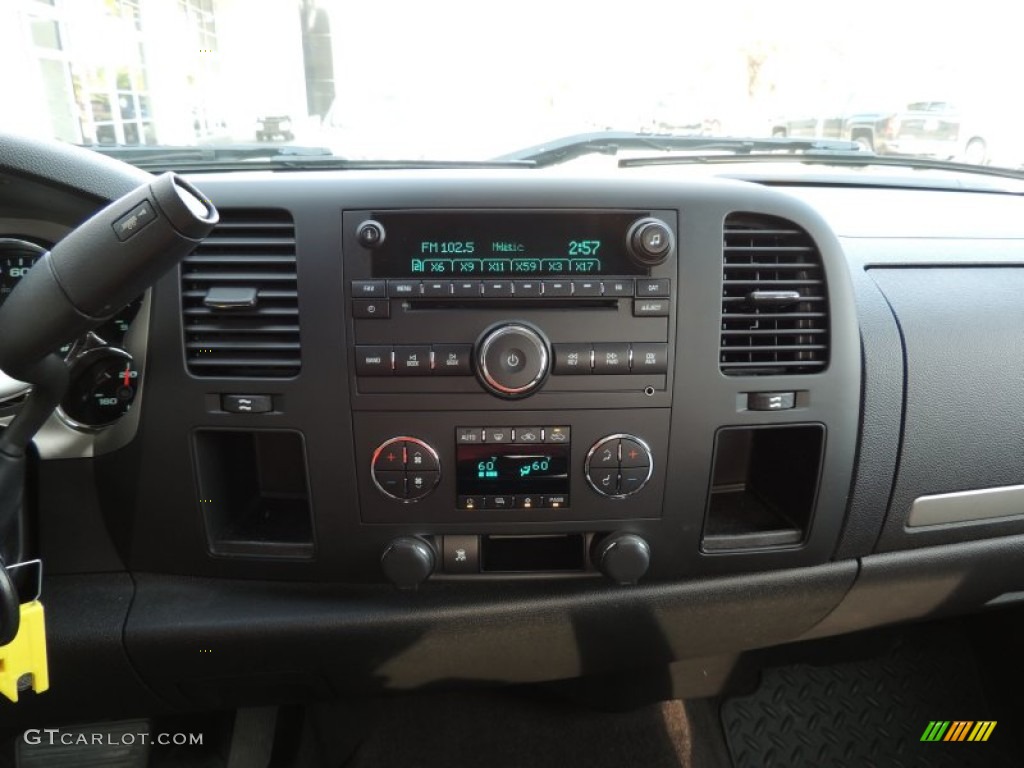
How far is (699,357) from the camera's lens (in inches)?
49.7

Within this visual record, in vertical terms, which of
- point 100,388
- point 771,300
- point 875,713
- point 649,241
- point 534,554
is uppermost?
point 649,241

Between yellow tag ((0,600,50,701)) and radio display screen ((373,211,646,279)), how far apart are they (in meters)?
0.70

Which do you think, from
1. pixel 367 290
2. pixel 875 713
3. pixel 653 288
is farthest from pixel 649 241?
pixel 875 713

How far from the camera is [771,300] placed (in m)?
1.26

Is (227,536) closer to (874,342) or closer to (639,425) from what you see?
(639,425)

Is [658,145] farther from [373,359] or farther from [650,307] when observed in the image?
[373,359]

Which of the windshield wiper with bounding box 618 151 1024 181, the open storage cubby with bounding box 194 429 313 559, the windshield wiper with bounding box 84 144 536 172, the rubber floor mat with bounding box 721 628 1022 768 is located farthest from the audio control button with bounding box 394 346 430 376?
the rubber floor mat with bounding box 721 628 1022 768

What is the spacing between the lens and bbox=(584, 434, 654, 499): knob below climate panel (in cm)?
127

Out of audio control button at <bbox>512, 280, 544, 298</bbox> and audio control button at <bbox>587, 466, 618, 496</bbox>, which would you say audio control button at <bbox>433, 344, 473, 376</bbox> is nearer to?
audio control button at <bbox>512, 280, 544, 298</bbox>

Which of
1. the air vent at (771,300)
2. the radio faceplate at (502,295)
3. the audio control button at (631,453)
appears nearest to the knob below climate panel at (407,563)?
the radio faceplate at (502,295)

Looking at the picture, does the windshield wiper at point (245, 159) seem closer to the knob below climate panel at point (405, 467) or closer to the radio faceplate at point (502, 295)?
the radio faceplate at point (502, 295)

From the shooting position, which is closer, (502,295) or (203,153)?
(502,295)

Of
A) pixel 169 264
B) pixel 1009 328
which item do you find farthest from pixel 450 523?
pixel 1009 328

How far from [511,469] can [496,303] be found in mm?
281
